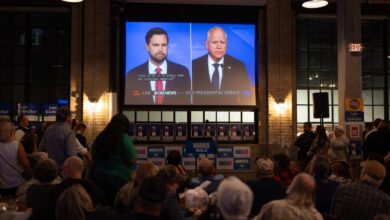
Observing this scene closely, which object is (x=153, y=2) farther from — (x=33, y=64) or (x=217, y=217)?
(x=217, y=217)

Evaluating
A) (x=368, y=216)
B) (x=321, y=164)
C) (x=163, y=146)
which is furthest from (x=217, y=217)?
(x=163, y=146)

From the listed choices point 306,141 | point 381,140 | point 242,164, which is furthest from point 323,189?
point 242,164

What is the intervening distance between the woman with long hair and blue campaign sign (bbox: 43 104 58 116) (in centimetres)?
959

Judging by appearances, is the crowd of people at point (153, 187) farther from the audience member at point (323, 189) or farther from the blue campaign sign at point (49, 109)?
the blue campaign sign at point (49, 109)

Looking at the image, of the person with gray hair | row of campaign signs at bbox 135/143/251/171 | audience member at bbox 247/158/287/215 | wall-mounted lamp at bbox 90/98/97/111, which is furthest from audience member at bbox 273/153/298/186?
wall-mounted lamp at bbox 90/98/97/111

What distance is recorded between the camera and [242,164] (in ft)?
45.0

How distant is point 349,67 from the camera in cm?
1216

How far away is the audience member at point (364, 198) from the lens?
4.33m

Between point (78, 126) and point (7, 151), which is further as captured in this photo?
point (78, 126)

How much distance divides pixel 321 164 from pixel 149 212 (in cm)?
258

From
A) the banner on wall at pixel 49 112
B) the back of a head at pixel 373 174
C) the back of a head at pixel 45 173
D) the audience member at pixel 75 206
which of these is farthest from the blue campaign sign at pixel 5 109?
the audience member at pixel 75 206

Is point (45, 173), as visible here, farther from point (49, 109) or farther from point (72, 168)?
point (49, 109)

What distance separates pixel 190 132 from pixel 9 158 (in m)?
8.84

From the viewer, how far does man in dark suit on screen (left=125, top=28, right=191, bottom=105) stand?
1377 centimetres
